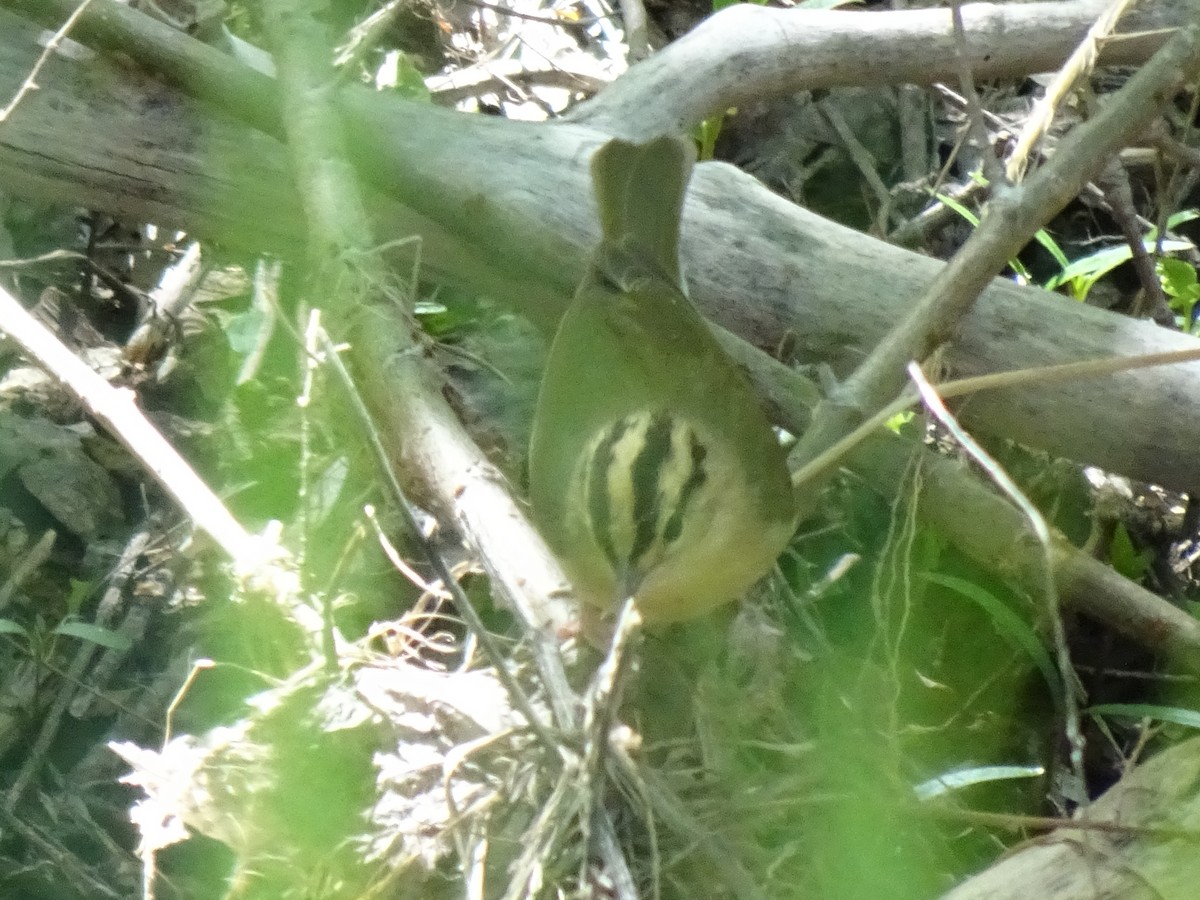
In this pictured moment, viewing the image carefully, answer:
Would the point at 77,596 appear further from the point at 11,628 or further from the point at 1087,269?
the point at 1087,269

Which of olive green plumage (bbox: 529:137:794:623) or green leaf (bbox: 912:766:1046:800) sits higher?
olive green plumage (bbox: 529:137:794:623)

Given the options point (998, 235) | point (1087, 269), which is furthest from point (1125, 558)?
point (998, 235)

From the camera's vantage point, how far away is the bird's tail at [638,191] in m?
2.37

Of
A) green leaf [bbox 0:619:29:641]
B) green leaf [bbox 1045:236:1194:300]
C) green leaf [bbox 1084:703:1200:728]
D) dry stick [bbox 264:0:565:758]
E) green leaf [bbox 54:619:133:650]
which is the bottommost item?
green leaf [bbox 1084:703:1200:728]

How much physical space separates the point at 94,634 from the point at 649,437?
4.54ft

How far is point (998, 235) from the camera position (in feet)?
7.36

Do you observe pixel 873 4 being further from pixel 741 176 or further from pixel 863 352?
pixel 863 352

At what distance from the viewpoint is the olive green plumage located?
181 cm

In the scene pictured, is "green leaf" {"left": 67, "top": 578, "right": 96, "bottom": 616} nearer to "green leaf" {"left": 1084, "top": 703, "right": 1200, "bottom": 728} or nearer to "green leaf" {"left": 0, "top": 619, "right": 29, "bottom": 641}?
"green leaf" {"left": 0, "top": 619, "right": 29, "bottom": 641}

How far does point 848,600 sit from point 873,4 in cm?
222

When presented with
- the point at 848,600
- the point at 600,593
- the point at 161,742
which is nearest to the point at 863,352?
the point at 848,600

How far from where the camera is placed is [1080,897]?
1.67 meters

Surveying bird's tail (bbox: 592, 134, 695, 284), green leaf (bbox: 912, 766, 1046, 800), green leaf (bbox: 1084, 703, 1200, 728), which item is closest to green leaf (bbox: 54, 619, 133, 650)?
bird's tail (bbox: 592, 134, 695, 284)

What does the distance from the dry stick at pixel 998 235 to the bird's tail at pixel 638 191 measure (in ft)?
1.61
